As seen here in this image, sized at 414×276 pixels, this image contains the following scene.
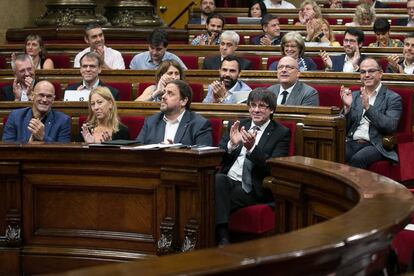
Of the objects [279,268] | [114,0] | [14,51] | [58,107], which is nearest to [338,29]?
[114,0]

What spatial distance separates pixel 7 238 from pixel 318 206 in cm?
213

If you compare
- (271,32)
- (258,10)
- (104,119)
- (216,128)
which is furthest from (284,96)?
(258,10)

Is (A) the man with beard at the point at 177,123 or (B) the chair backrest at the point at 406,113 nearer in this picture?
(A) the man with beard at the point at 177,123

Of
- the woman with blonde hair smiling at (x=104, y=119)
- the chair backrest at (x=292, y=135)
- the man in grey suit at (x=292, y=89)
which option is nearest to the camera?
the chair backrest at (x=292, y=135)

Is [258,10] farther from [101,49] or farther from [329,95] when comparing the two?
[329,95]

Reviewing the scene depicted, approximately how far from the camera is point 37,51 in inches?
336

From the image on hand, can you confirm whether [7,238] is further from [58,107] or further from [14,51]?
[14,51]

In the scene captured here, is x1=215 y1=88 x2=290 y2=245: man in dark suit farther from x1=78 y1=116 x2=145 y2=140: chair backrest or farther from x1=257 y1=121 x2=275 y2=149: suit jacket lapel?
x1=78 y1=116 x2=145 y2=140: chair backrest

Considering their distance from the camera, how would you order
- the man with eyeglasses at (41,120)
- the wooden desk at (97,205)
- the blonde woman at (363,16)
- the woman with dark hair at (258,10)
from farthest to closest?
1. the woman with dark hair at (258,10)
2. the blonde woman at (363,16)
3. the man with eyeglasses at (41,120)
4. the wooden desk at (97,205)

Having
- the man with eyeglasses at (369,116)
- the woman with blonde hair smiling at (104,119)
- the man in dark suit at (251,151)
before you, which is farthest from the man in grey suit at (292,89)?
the woman with blonde hair smiling at (104,119)

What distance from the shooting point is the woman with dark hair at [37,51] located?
849 centimetres

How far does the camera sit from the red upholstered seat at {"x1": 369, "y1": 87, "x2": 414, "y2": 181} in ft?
20.1

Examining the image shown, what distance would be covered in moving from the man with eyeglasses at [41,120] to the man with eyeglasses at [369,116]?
1.86 meters

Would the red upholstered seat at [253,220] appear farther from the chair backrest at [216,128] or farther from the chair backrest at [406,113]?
the chair backrest at [406,113]
